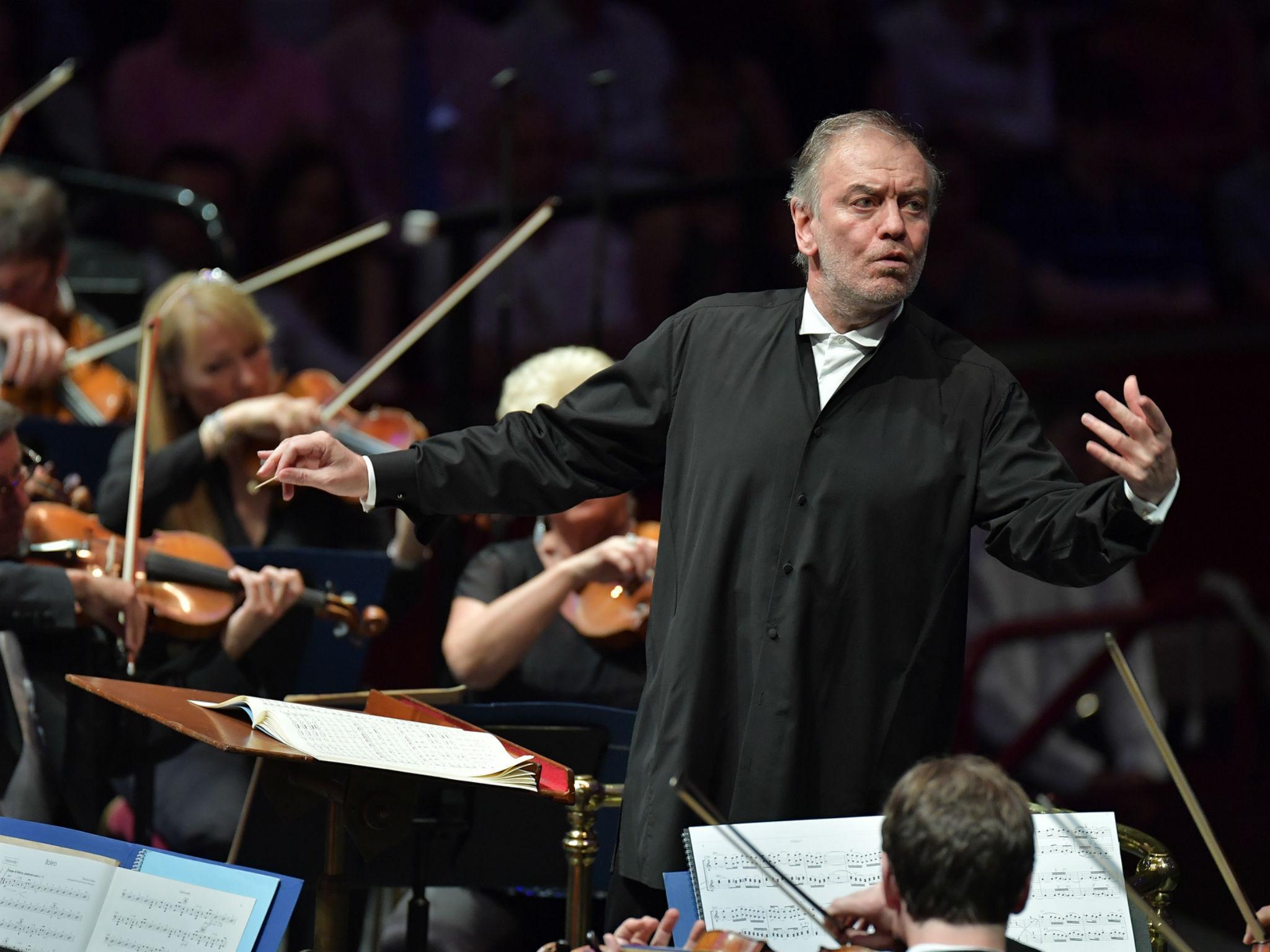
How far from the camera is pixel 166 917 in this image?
84.4 inches

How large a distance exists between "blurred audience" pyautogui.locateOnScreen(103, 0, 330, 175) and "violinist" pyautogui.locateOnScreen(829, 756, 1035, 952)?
165 inches

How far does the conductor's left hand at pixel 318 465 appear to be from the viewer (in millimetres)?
2221

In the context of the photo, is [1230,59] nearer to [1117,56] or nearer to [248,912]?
[1117,56]

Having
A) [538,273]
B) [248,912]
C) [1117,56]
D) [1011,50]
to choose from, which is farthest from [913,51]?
[248,912]

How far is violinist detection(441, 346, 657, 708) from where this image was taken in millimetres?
3055

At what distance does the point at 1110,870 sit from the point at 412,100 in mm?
4209

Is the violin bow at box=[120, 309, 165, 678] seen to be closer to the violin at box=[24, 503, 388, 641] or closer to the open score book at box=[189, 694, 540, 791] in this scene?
the violin at box=[24, 503, 388, 641]

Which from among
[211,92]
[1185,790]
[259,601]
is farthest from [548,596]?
[211,92]

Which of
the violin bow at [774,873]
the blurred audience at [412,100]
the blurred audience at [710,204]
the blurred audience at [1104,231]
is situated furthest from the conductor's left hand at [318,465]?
the blurred audience at [1104,231]

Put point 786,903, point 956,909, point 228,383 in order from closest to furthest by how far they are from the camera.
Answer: point 956,909 → point 786,903 → point 228,383

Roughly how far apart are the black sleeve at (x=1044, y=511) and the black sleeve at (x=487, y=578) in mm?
1195

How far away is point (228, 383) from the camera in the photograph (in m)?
3.64

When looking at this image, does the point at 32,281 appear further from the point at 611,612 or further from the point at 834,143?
the point at 834,143

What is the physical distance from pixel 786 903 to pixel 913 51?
4280 millimetres
